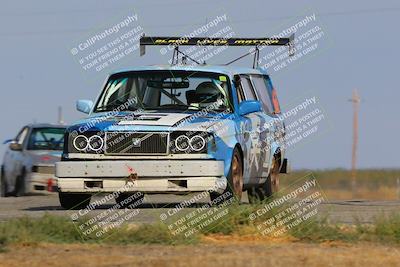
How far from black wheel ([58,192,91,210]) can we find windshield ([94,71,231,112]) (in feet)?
4.00

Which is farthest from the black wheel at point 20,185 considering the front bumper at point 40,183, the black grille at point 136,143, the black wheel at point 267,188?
the black grille at point 136,143

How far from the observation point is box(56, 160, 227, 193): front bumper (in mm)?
15117

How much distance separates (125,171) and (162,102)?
1.86 meters

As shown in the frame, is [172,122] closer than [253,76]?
Yes

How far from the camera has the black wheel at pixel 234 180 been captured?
15.5 metres

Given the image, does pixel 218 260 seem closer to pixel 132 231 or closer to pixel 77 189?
pixel 132 231

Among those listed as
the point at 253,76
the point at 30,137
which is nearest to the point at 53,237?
the point at 253,76

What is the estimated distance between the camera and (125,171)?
15.2m

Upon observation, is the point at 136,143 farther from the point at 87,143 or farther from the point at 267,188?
the point at 267,188

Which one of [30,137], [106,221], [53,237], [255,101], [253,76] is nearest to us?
[53,237]

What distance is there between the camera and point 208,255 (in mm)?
10578

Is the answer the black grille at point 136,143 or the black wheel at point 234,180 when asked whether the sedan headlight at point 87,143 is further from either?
the black wheel at point 234,180

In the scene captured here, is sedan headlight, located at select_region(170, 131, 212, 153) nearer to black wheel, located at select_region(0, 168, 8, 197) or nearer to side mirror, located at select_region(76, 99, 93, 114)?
side mirror, located at select_region(76, 99, 93, 114)

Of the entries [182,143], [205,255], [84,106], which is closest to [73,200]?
[84,106]
